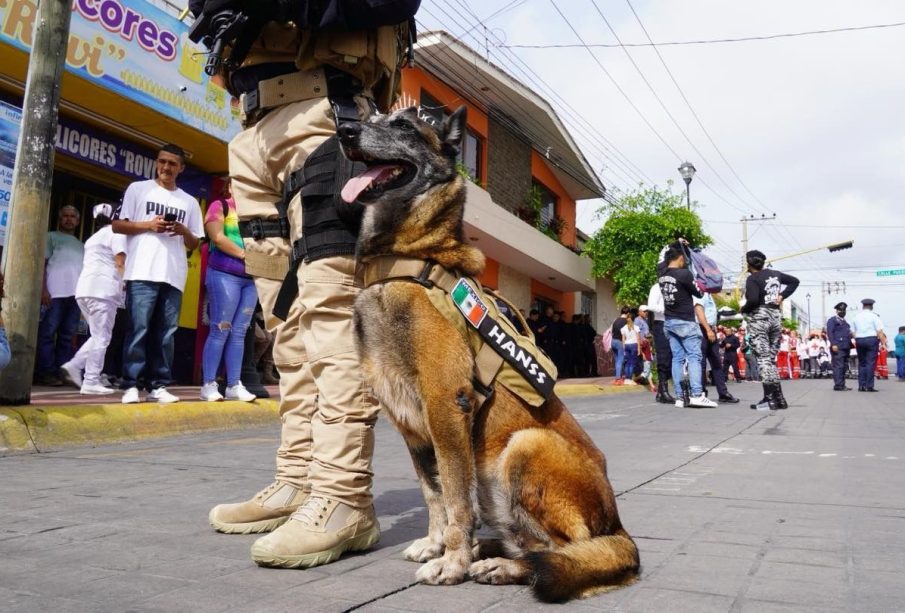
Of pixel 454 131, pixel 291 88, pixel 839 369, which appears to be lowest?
pixel 839 369

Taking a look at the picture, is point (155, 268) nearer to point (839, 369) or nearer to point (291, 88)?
point (291, 88)

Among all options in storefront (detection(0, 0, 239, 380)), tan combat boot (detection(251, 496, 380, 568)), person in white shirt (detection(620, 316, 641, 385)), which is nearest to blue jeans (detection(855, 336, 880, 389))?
person in white shirt (detection(620, 316, 641, 385))

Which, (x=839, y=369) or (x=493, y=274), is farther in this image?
(x=493, y=274)

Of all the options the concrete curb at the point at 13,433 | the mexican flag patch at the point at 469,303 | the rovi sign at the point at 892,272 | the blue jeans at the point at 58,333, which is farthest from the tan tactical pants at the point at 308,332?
the rovi sign at the point at 892,272

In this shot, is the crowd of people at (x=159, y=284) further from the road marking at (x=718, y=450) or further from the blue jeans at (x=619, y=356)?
the blue jeans at (x=619, y=356)

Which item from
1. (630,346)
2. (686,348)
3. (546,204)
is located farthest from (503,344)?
(546,204)

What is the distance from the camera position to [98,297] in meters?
6.75

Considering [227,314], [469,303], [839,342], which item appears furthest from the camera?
[839,342]

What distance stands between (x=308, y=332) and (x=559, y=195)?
24.1 m

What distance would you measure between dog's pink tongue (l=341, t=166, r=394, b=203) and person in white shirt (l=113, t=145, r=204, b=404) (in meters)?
4.25

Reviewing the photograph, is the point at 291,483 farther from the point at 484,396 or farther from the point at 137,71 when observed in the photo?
the point at 137,71

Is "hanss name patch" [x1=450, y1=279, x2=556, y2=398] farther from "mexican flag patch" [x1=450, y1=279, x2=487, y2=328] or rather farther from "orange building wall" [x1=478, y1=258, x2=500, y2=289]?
"orange building wall" [x1=478, y1=258, x2=500, y2=289]

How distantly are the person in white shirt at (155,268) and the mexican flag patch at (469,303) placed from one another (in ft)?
14.7

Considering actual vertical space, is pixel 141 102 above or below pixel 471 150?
below
